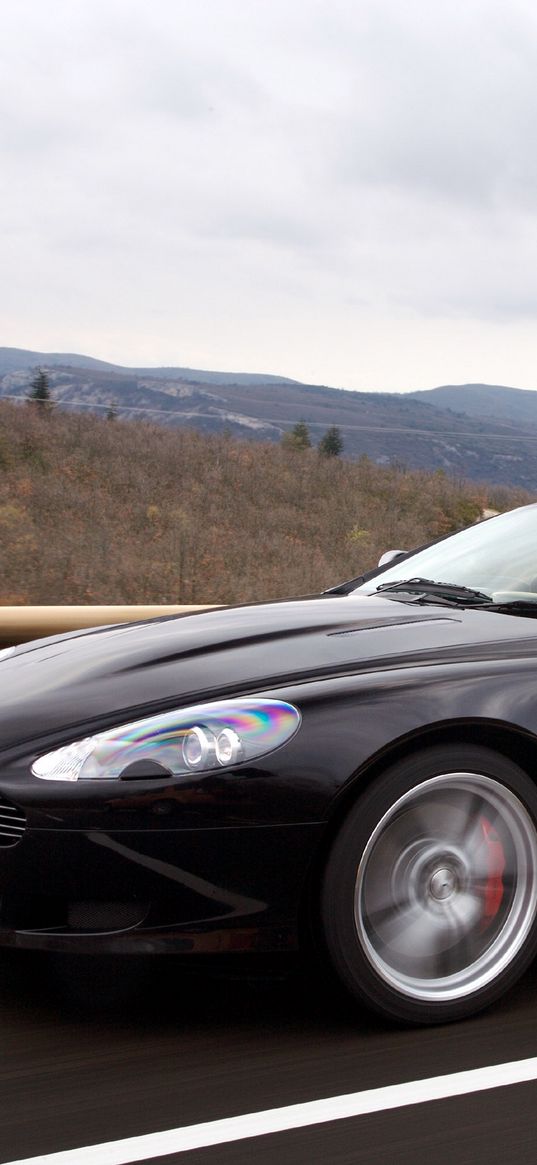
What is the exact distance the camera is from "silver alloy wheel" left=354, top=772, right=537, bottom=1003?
9.53ft

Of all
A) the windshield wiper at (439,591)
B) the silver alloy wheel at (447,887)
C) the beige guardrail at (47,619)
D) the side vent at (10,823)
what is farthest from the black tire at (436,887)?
the beige guardrail at (47,619)

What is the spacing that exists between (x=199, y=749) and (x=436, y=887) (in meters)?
0.71

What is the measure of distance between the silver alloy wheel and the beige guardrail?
3.21 m

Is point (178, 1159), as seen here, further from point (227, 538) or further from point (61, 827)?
point (227, 538)

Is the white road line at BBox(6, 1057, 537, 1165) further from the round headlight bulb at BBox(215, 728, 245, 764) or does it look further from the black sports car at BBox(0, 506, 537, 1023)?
the round headlight bulb at BBox(215, 728, 245, 764)

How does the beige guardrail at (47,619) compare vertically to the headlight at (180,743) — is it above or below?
below

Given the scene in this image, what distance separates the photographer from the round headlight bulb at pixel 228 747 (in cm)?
278

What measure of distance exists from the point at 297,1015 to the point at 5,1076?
720mm

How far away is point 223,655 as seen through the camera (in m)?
3.30

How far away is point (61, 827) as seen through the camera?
268 centimetres

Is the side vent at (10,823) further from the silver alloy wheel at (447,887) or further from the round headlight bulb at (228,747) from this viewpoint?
the silver alloy wheel at (447,887)

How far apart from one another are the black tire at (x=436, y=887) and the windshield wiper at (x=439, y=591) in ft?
2.86

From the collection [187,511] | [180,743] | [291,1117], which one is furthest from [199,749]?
[187,511]

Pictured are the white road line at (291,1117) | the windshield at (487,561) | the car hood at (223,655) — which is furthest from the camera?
the windshield at (487,561)
